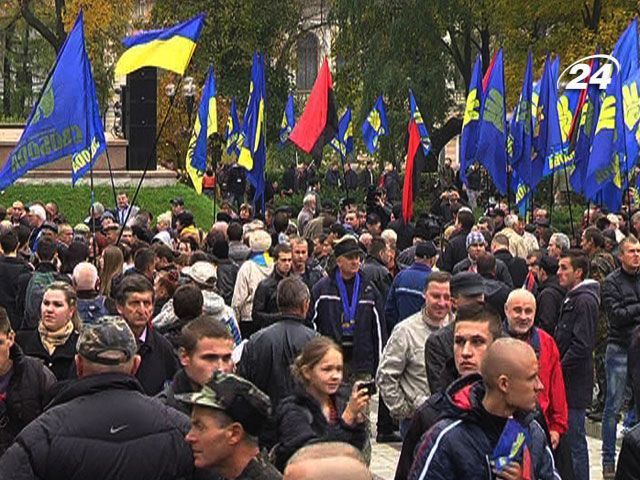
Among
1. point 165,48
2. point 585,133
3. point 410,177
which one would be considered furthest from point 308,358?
point 585,133

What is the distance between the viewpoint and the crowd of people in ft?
18.9

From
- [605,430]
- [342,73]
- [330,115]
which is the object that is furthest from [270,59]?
[605,430]

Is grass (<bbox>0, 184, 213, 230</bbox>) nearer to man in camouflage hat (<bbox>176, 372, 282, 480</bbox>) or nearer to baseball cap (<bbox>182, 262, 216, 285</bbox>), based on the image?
baseball cap (<bbox>182, 262, 216, 285</bbox>)

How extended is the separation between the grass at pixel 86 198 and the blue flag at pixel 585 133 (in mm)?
11498

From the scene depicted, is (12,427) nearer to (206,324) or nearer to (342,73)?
(206,324)

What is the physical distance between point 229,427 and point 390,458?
8350 mm

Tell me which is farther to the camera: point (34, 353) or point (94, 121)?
point (94, 121)

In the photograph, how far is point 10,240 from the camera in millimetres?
13656

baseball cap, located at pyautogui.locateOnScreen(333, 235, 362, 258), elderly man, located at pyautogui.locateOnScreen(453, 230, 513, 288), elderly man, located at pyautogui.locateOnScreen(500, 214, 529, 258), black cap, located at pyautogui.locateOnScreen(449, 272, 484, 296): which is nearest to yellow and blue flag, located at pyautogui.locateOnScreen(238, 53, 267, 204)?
elderly man, located at pyautogui.locateOnScreen(500, 214, 529, 258)

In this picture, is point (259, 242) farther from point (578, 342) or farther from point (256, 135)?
point (256, 135)

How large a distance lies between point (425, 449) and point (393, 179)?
117ft

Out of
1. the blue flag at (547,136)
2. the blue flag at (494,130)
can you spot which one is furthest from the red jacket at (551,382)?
the blue flag at (547,136)

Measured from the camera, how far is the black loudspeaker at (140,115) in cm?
3697

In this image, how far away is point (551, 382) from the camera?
9.15m
